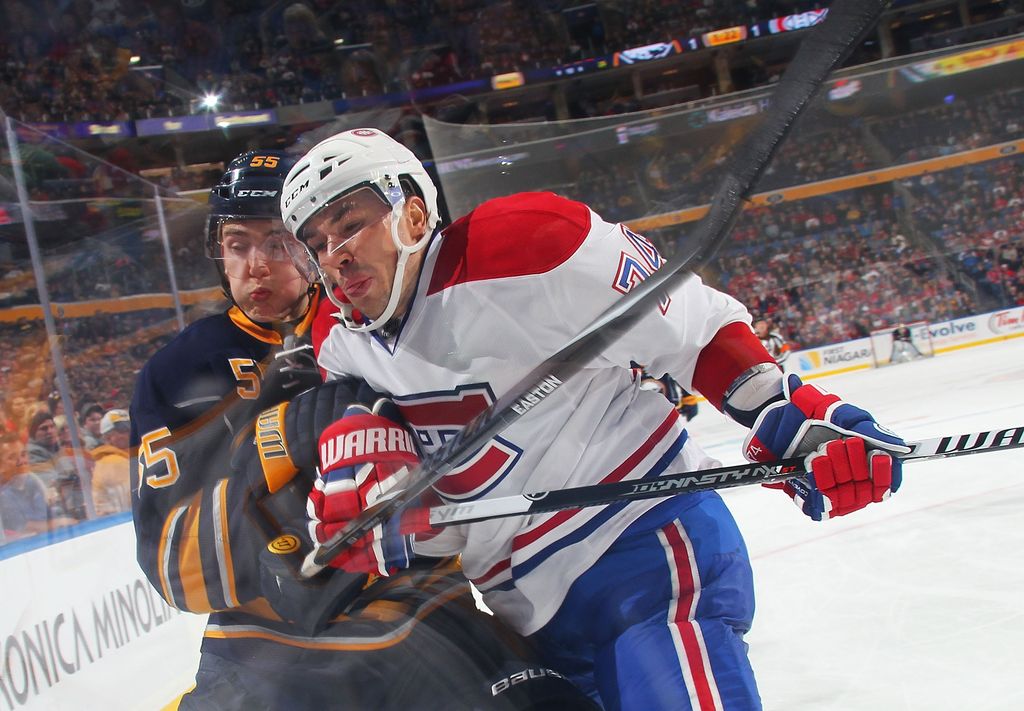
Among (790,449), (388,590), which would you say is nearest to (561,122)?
(790,449)

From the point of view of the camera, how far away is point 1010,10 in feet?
3.43

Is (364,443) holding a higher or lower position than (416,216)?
lower

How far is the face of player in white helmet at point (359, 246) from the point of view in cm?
91

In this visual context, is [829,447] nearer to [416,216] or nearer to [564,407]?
[564,407]

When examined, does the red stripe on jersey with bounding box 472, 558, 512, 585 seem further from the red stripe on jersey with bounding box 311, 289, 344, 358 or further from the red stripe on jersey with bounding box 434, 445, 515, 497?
the red stripe on jersey with bounding box 311, 289, 344, 358

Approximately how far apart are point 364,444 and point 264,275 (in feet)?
0.80

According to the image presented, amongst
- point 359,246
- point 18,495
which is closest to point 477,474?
point 359,246

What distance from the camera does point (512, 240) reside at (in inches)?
38.0

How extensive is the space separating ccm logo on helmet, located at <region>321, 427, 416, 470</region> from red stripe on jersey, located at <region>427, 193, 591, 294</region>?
177 millimetres

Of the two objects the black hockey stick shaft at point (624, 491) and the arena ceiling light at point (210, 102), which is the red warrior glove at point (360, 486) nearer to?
the black hockey stick shaft at point (624, 491)

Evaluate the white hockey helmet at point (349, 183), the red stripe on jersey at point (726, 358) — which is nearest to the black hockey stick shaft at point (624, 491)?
the red stripe on jersey at point (726, 358)

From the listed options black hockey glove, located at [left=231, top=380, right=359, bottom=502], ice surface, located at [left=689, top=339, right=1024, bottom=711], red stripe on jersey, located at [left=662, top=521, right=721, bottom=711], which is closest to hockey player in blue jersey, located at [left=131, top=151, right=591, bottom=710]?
black hockey glove, located at [left=231, top=380, right=359, bottom=502]

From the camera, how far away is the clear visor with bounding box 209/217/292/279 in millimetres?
977

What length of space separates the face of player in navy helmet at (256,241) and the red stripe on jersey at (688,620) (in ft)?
1.91
